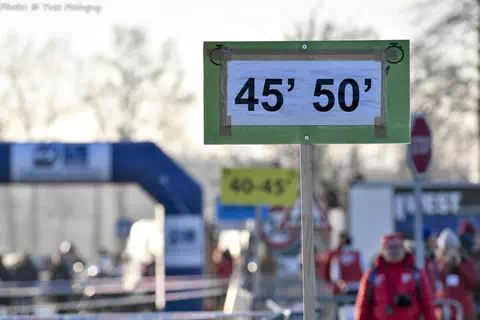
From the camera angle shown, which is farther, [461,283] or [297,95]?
[461,283]

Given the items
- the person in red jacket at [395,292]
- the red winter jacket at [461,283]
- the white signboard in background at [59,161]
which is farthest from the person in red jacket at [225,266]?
the person in red jacket at [395,292]

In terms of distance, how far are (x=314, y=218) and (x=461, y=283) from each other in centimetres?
311

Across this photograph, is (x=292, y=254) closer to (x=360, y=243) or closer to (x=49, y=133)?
(x=360, y=243)

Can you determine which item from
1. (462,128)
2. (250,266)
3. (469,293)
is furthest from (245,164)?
(469,293)

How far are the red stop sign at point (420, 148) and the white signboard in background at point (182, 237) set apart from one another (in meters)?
7.48

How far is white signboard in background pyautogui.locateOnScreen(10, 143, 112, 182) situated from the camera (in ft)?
61.8

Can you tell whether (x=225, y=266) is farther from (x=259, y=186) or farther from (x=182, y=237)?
(x=259, y=186)

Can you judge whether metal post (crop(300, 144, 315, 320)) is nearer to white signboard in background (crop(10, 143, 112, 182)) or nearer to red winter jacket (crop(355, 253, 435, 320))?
red winter jacket (crop(355, 253, 435, 320))

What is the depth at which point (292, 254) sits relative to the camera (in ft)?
115

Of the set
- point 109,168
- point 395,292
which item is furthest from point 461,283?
point 109,168

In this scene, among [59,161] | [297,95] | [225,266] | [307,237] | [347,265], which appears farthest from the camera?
[225,266]

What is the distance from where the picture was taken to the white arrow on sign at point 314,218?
1666cm

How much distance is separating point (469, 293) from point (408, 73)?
778 cm

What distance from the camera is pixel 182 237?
19.0 metres
